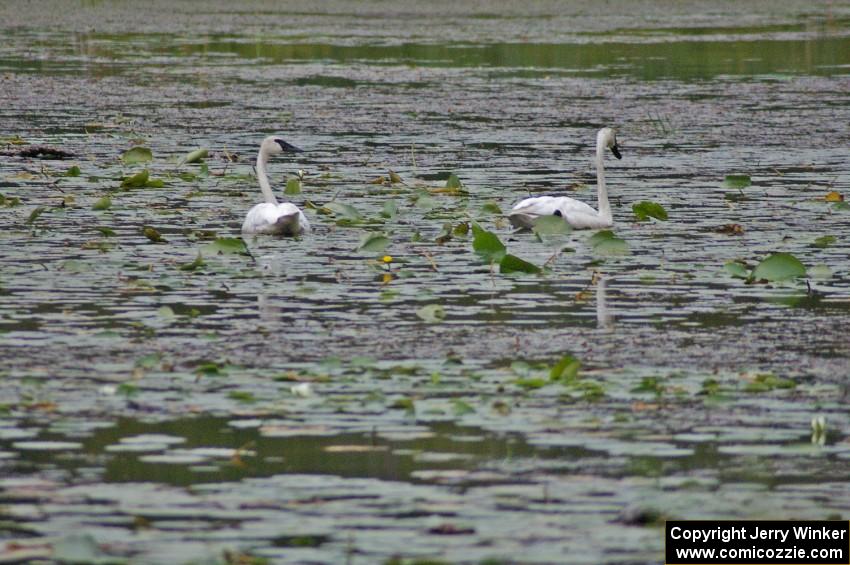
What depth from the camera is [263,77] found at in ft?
87.9

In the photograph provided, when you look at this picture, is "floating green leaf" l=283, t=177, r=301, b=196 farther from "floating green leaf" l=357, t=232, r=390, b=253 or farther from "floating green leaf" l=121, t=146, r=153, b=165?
"floating green leaf" l=357, t=232, r=390, b=253

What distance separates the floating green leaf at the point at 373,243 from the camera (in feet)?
37.8

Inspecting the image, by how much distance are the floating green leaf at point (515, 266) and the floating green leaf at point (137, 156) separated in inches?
233

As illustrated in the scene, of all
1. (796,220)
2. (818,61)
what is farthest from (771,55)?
(796,220)

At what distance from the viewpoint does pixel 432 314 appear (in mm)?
9180

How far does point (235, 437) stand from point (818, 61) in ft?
78.9

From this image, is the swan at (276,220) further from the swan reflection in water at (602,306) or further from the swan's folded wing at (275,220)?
the swan reflection in water at (602,306)

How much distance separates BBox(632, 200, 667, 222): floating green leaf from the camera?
1301cm

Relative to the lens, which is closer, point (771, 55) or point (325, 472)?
point (325, 472)

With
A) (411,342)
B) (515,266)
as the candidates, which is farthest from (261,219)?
(411,342)

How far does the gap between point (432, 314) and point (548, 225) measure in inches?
138

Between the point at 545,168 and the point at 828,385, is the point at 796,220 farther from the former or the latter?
the point at 828,385

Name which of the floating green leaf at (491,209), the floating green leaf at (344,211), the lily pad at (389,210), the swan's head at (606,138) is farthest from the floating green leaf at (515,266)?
the swan's head at (606,138)

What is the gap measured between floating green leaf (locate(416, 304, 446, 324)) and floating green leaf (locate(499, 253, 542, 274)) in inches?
62.0
